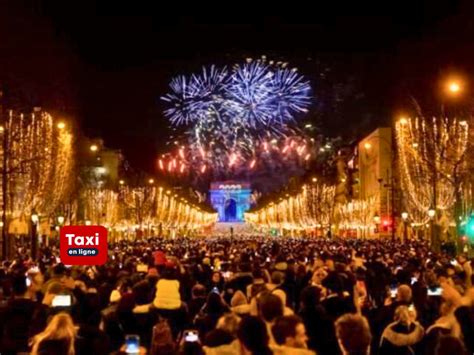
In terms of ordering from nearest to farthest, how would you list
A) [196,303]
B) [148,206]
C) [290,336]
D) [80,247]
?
[290,336] < [80,247] < [196,303] < [148,206]

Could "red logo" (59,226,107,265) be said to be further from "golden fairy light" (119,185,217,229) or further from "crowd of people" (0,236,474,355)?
"golden fairy light" (119,185,217,229)

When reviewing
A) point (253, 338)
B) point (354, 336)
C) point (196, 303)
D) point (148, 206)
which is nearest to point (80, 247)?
point (196, 303)

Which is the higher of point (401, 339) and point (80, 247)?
point (80, 247)

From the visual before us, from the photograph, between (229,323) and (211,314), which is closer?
(229,323)

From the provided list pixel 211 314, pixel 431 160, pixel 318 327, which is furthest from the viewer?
pixel 431 160

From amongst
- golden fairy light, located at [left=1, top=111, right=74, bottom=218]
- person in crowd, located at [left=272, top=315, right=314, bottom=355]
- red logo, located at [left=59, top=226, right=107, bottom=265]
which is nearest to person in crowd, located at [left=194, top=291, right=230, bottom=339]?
red logo, located at [left=59, top=226, right=107, bottom=265]

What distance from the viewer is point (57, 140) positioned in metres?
61.5

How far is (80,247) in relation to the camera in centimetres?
1680

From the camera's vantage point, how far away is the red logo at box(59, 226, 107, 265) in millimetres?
16719

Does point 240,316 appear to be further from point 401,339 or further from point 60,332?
point 60,332

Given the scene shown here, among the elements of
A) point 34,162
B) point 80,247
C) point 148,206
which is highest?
point 148,206

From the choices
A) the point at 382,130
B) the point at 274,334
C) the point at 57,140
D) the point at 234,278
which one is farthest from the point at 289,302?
the point at 382,130

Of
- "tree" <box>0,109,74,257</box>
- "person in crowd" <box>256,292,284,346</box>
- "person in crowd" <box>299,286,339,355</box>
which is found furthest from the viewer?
"tree" <box>0,109,74,257</box>

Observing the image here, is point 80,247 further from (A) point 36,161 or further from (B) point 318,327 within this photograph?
(A) point 36,161
